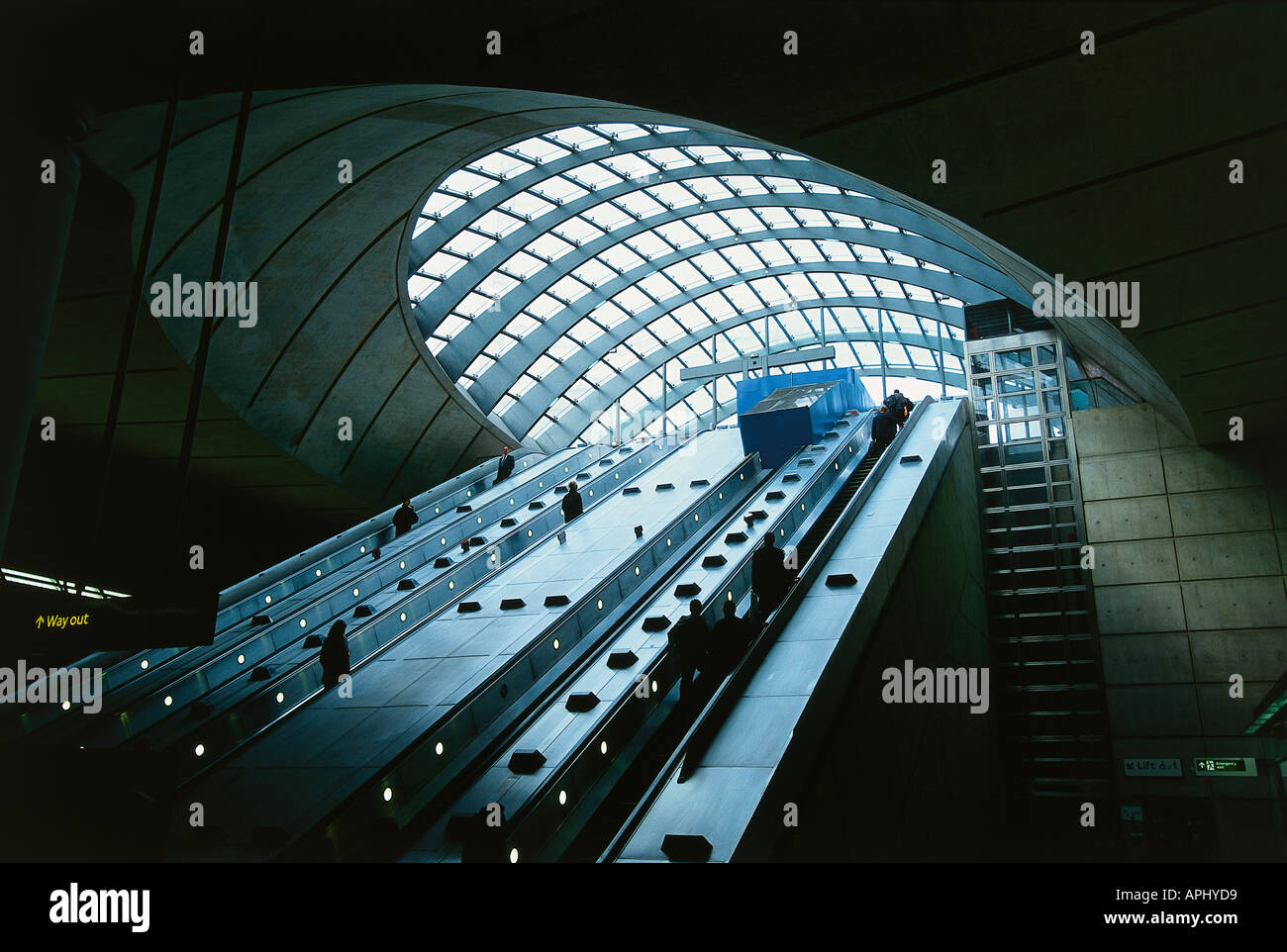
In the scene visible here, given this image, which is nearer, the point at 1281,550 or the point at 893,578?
the point at 893,578

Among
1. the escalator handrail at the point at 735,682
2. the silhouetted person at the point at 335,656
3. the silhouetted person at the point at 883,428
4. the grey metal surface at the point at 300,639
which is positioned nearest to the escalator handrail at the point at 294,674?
the grey metal surface at the point at 300,639

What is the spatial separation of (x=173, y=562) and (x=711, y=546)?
32.2 feet

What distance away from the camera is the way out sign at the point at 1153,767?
18719 millimetres

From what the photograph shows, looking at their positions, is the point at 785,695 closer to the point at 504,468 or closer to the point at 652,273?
the point at 504,468

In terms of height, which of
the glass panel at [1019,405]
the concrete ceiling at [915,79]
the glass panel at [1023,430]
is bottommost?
the glass panel at [1023,430]

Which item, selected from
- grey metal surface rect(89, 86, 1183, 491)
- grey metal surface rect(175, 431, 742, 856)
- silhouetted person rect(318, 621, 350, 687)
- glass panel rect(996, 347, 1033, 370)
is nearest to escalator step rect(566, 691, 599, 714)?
grey metal surface rect(175, 431, 742, 856)

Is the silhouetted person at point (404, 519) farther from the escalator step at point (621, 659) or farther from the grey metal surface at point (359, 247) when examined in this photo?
the escalator step at point (621, 659)

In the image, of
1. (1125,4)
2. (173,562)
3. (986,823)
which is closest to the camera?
(1125,4)

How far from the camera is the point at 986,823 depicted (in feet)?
50.0

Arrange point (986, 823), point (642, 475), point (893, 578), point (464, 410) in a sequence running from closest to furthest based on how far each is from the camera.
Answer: point (893, 578) → point (986, 823) → point (642, 475) → point (464, 410)

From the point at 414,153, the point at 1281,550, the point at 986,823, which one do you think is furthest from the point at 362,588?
the point at 1281,550

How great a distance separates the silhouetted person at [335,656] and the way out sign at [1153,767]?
16724 millimetres

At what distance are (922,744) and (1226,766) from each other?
11314 millimetres

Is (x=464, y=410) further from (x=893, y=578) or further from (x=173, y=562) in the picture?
(x=173, y=562)
